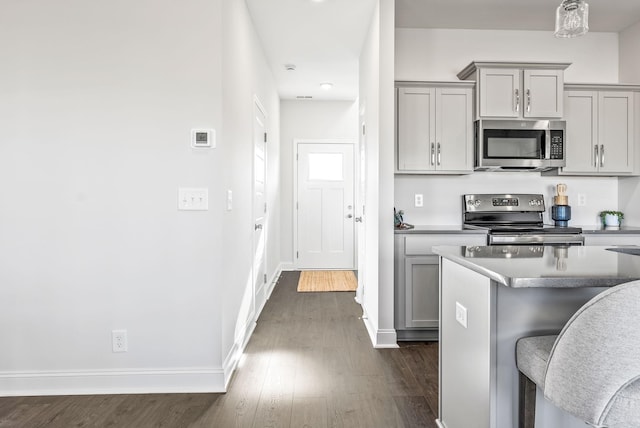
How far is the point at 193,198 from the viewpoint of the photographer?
2.19m

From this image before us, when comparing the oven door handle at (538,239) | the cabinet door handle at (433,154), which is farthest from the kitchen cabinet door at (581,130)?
the cabinet door handle at (433,154)

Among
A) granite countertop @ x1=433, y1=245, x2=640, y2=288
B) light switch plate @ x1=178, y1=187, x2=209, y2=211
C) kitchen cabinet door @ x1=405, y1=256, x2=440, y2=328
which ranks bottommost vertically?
kitchen cabinet door @ x1=405, y1=256, x2=440, y2=328

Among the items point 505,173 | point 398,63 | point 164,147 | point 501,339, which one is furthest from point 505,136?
point 164,147

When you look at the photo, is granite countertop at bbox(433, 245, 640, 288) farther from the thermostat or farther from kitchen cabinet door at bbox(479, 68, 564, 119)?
kitchen cabinet door at bbox(479, 68, 564, 119)

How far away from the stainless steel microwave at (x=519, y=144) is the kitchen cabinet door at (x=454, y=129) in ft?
0.28

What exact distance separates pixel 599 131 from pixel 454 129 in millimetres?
1353

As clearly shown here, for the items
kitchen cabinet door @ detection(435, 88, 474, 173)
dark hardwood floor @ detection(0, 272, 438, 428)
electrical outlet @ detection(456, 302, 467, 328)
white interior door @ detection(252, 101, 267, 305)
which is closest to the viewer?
electrical outlet @ detection(456, 302, 467, 328)

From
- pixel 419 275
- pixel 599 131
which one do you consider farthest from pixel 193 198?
pixel 599 131

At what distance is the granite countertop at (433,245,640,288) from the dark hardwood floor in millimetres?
952

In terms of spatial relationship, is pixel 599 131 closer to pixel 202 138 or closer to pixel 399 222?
pixel 399 222

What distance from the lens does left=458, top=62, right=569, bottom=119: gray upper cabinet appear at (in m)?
3.17

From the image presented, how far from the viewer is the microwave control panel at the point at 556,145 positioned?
129 inches

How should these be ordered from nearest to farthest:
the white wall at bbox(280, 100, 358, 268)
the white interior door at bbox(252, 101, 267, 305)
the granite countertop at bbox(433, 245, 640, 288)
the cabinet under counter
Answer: the granite countertop at bbox(433, 245, 640, 288)
the cabinet under counter
the white interior door at bbox(252, 101, 267, 305)
the white wall at bbox(280, 100, 358, 268)

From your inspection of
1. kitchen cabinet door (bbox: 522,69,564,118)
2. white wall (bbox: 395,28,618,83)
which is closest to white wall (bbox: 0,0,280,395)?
white wall (bbox: 395,28,618,83)
